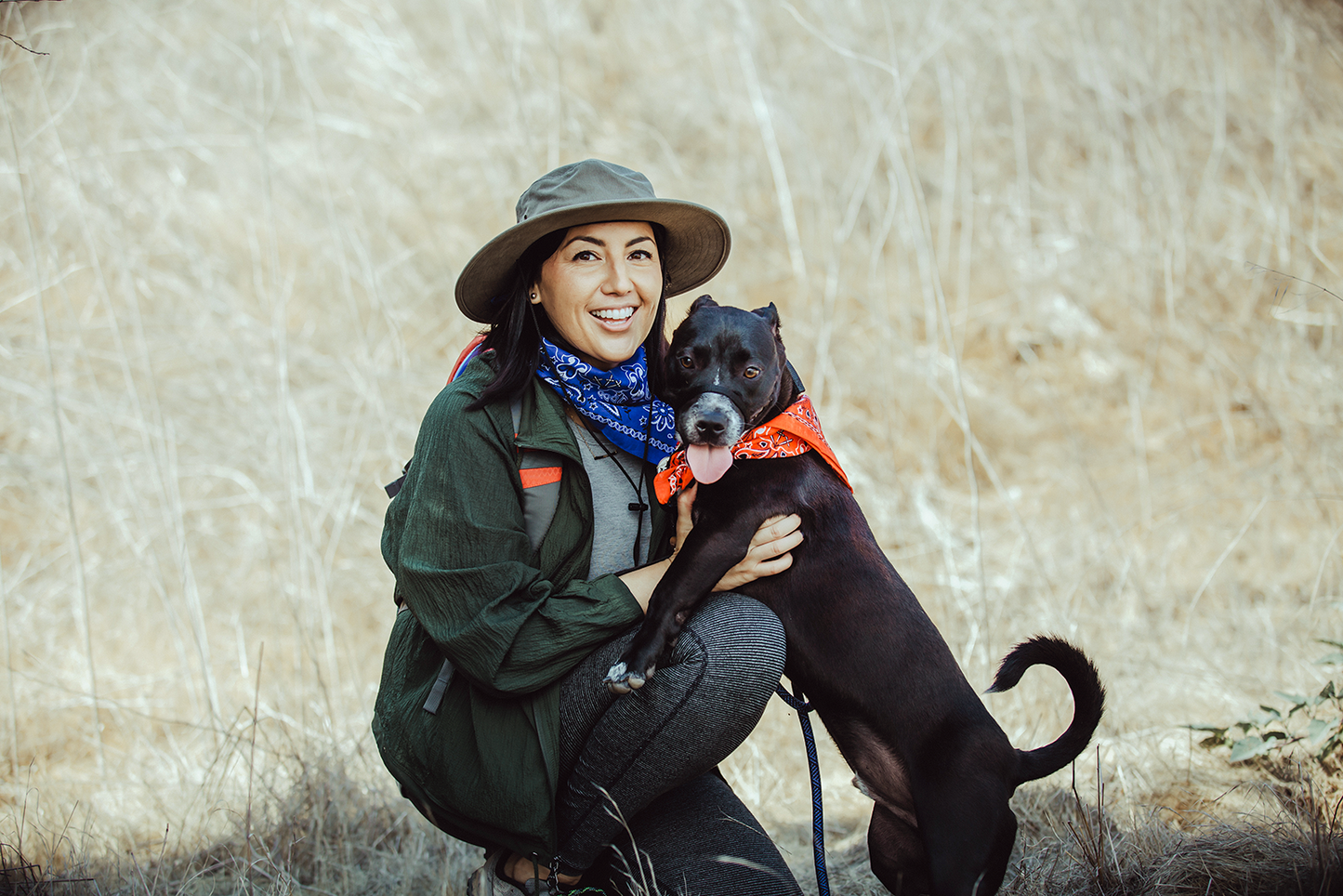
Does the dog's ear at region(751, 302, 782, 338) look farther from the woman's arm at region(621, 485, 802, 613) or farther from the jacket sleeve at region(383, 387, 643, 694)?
the jacket sleeve at region(383, 387, 643, 694)

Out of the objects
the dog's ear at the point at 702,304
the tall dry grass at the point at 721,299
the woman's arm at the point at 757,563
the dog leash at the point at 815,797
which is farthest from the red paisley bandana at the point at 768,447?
the tall dry grass at the point at 721,299

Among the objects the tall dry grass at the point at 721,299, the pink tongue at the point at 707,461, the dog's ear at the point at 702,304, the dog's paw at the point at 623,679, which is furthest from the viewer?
the tall dry grass at the point at 721,299

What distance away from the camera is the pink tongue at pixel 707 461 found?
1.89 metres

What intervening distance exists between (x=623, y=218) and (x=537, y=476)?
61 centimetres

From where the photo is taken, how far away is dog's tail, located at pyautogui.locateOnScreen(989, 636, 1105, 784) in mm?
1787

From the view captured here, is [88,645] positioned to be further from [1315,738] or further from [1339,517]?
[1339,517]

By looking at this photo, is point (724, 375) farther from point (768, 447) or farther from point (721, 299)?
point (721, 299)

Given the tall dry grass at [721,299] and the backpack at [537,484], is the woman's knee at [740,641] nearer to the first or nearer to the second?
the backpack at [537,484]

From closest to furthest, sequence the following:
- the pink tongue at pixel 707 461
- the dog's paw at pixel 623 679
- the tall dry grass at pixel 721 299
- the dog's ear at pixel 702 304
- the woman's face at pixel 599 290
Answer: the dog's paw at pixel 623 679, the pink tongue at pixel 707 461, the woman's face at pixel 599 290, the dog's ear at pixel 702 304, the tall dry grass at pixel 721 299

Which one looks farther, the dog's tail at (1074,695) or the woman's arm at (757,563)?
the woman's arm at (757,563)

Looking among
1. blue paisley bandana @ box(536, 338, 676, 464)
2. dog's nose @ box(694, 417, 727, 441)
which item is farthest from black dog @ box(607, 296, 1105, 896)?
blue paisley bandana @ box(536, 338, 676, 464)

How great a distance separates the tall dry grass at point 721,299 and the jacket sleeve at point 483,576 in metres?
0.91

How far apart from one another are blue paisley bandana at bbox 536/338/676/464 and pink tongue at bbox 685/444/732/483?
153 millimetres

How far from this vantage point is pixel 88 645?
9.36 ft
